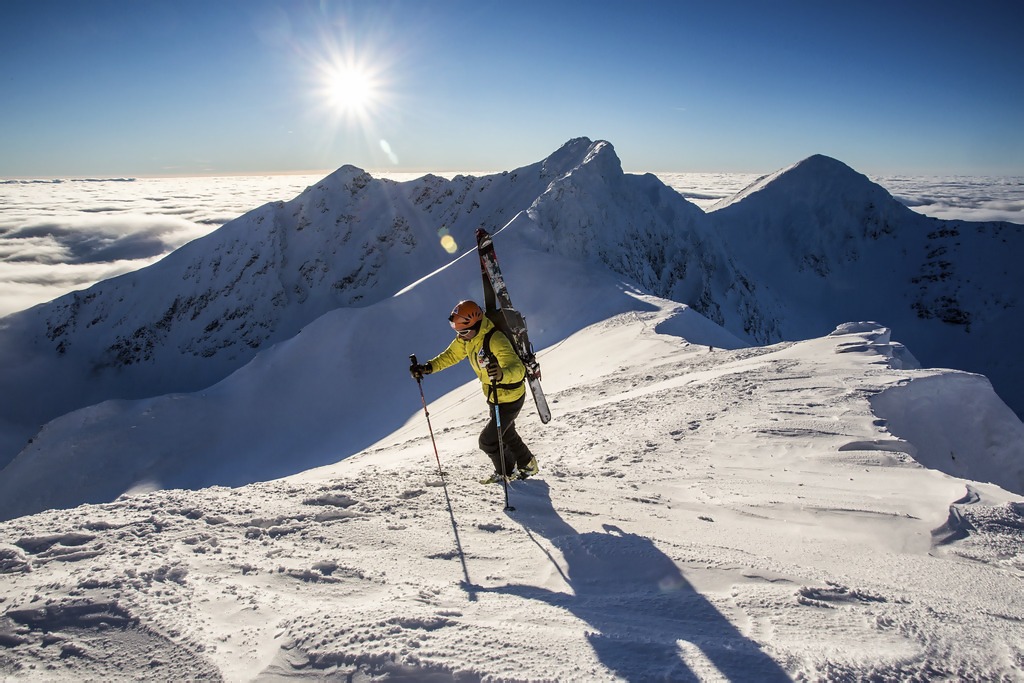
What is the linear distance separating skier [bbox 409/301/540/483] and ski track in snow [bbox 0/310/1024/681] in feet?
1.58

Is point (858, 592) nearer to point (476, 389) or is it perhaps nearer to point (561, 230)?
point (476, 389)

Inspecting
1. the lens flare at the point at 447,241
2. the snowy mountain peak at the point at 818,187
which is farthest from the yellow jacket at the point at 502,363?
the snowy mountain peak at the point at 818,187

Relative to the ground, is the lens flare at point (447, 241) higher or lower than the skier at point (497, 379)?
higher

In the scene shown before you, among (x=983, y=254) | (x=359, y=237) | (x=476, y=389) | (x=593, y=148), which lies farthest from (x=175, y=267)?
(x=983, y=254)

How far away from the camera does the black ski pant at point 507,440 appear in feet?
21.4

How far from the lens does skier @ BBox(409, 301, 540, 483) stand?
638 cm

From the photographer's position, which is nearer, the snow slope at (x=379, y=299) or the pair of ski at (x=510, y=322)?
the pair of ski at (x=510, y=322)

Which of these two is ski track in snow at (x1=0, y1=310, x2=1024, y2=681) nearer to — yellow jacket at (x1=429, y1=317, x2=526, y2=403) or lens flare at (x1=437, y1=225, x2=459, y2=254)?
yellow jacket at (x1=429, y1=317, x2=526, y2=403)

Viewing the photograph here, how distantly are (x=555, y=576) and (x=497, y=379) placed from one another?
269 centimetres

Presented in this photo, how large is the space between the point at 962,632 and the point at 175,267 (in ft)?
223

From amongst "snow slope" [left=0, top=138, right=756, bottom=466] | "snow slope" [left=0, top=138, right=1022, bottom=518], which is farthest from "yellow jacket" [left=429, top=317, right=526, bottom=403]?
"snow slope" [left=0, top=138, right=756, bottom=466]

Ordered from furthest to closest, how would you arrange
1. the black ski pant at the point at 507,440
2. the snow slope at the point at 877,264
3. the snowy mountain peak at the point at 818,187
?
the snowy mountain peak at the point at 818,187 < the snow slope at the point at 877,264 < the black ski pant at the point at 507,440

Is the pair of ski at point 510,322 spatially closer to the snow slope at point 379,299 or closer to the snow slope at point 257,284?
the snow slope at point 379,299

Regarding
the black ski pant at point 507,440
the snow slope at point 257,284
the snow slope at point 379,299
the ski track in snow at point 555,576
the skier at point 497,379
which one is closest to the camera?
the ski track in snow at point 555,576
